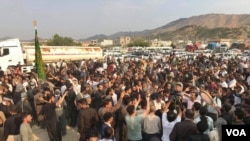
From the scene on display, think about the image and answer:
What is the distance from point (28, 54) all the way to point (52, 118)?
60.3 feet

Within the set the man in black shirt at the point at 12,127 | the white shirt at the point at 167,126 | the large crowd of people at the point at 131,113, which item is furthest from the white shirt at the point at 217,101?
the man in black shirt at the point at 12,127

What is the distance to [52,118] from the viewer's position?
28.9ft

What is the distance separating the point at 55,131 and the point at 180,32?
167 metres

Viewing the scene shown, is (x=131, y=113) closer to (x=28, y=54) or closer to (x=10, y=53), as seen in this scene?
(x=10, y=53)

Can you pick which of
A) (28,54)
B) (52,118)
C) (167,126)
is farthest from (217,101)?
(28,54)

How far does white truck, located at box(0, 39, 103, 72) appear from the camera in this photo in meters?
23.1

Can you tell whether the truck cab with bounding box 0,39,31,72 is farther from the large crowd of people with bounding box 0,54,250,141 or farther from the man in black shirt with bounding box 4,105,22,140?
the man in black shirt with bounding box 4,105,22,140

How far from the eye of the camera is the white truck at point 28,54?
23.1 meters

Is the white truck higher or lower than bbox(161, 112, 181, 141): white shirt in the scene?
higher

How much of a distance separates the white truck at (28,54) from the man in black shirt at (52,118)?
40.5ft

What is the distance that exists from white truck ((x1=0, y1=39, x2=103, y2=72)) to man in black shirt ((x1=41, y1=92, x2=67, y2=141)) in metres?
12.4

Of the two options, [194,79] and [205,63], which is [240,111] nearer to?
[194,79]

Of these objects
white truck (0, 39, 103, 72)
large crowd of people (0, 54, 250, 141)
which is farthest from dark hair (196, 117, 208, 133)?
white truck (0, 39, 103, 72)

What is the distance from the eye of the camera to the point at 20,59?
24.1 metres
